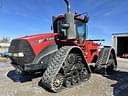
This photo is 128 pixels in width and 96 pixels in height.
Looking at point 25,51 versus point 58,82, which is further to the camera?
point 25,51

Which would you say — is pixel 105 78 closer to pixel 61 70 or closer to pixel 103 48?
pixel 103 48

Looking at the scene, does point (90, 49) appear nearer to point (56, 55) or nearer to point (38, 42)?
point (56, 55)

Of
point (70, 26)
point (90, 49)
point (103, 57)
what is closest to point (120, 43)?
point (103, 57)

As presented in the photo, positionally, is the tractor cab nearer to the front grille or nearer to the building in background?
the front grille

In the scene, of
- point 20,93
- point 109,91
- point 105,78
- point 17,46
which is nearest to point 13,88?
point 20,93

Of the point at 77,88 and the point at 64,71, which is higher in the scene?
the point at 64,71

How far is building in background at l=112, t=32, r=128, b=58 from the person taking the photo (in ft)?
90.5

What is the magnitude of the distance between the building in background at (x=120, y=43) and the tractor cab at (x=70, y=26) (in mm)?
18253

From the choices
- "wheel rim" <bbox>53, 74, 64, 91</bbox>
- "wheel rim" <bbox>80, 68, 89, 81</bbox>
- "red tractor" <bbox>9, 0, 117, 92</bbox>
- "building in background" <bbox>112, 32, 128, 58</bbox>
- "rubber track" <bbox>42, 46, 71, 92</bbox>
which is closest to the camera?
"rubber track" <bbox>42, 46, 71, 92</bbox>

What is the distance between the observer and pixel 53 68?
741 cm

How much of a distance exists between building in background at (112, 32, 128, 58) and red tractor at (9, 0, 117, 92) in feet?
61.8

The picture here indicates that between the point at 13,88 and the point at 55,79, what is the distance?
1646 mm

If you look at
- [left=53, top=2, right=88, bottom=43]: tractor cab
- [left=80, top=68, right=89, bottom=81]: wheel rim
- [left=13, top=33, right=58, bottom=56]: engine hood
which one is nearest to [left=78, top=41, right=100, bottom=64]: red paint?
[left=53, top=2, right=88, bottom=43]: tractor cab

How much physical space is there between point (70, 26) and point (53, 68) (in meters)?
1.88
